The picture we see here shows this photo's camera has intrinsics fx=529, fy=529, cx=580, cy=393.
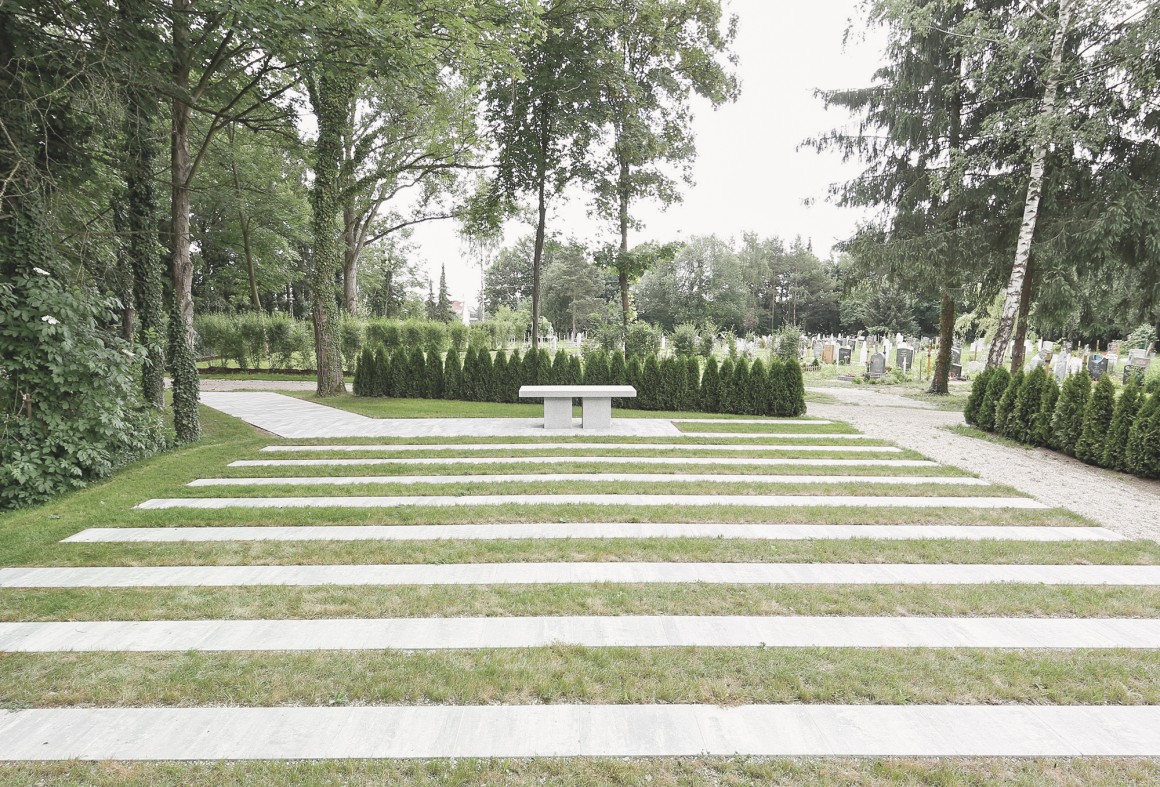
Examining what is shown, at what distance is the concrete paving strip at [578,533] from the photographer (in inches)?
168

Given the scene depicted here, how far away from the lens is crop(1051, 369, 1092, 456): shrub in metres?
7.60

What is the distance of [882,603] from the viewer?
10.7ft

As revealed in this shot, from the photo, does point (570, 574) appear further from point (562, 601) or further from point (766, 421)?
point (766, 421)

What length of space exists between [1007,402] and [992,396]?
0.47m

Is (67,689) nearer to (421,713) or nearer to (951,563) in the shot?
(421,713)

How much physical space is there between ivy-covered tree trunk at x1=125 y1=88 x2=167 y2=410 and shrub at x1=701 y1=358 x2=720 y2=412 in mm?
9671

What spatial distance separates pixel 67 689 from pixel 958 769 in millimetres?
3811

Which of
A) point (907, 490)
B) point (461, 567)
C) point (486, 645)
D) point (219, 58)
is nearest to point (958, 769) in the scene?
point (486, 645)

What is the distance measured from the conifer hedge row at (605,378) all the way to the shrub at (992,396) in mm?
3050

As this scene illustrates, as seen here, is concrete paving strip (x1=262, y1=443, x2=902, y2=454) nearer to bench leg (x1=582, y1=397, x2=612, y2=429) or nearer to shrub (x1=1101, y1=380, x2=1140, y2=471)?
bench leg (x1=582, y1=397, x2=612, y2=429)

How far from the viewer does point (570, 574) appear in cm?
360

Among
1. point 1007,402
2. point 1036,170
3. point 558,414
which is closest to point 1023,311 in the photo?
point 1036,170

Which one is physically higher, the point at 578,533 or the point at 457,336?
the point at 457,336

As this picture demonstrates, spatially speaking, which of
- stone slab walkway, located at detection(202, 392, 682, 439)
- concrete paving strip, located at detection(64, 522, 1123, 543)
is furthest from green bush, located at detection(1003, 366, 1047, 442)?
stone slab walkway, located at detection(202, 392, 682, 439)
